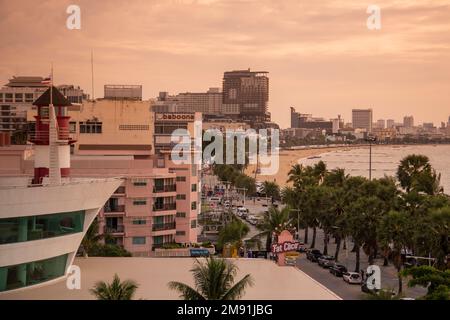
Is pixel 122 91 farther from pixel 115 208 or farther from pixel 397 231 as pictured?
pixel 397 231

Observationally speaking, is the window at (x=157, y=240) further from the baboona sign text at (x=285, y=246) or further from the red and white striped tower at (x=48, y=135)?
the red and white striped tower at (x=48, y=135)

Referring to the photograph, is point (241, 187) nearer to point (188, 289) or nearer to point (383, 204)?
point (383, 204)

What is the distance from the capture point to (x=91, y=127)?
4347 cm

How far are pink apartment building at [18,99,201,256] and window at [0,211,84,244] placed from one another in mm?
12993

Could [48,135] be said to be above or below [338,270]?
above

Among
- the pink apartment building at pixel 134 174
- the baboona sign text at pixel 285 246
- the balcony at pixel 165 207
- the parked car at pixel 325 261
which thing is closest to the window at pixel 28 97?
the pink apartment building at pixel 134 174

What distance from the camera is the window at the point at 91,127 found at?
43.4 m

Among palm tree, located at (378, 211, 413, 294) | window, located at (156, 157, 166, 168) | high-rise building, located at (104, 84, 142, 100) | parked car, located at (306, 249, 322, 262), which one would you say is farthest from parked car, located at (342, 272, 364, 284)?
high-rise building, located at (104, 84, 142, 100)

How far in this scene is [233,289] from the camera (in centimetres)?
1627

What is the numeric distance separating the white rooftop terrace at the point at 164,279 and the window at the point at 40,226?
1.15 meters

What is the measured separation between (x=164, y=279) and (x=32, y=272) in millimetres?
3194

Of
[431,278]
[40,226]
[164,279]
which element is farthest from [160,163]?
[40,226]
